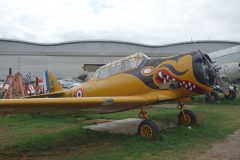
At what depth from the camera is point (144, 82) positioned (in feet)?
25.1

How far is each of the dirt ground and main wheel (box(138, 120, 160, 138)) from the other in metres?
1.25

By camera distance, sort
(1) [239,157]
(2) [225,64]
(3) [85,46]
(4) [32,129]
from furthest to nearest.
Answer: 1. (3) [85,46]
2. (2) [225,64]
3. (4) [32,129]
4. (1) [239,157]

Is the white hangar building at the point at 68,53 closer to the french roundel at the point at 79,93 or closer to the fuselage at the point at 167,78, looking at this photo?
the french roundel at the point at 79,93

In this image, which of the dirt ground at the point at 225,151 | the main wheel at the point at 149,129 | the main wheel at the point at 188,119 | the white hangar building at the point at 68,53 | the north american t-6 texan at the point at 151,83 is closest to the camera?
the dirt ground at the point at 225,151

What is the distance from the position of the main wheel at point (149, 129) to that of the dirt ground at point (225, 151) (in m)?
1.25

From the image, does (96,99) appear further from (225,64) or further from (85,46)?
(85,46)

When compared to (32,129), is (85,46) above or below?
above

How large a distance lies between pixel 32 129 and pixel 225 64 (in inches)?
413

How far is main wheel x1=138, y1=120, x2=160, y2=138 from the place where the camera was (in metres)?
6.74

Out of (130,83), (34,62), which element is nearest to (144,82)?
(130,83)

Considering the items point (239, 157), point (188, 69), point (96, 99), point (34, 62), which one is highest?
point (34, 62)

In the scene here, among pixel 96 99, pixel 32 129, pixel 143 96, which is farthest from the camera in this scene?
pixel 32 129

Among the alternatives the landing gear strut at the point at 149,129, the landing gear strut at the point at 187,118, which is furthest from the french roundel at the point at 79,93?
the landing gear strut at the point at 187,118

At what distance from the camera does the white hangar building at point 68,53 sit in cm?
4622
